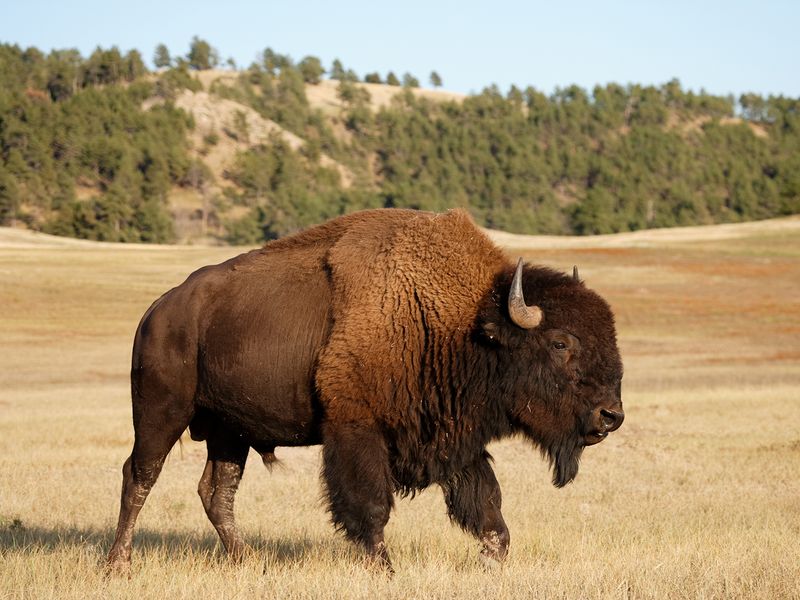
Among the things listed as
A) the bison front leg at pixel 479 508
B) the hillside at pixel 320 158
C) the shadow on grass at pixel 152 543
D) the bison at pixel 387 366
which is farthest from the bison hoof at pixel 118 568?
the hillside at pixel 320 158

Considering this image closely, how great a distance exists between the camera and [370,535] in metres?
7.16

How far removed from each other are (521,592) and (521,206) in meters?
137

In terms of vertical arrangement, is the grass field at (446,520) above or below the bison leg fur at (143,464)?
below

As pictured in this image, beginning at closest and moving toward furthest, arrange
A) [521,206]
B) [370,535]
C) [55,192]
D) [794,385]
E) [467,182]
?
[370,535]
[794,385]
[55,192]
[521,206]
[467,182]

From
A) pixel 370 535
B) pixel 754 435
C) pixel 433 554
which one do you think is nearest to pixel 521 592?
pixel 370 535

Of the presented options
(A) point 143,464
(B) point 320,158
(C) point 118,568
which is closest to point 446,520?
(A) point 143,464

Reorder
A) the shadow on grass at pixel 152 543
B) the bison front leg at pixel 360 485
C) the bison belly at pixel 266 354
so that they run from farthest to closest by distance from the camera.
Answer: the shadow on grass at pixel 152 543 → the bison belly at pixel 266 354 → the bison front leg at pixel 360 485

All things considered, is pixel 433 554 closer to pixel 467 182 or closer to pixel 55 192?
pixel 55 192

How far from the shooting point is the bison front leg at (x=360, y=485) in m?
7.15

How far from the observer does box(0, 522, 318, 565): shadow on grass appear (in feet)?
26.2

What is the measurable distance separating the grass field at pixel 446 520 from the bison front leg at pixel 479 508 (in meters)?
0.19

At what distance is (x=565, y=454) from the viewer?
24.9 feet

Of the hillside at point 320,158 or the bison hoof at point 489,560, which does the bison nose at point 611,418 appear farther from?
the hillside at point 320,158

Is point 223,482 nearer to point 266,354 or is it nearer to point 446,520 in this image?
point 266,354
